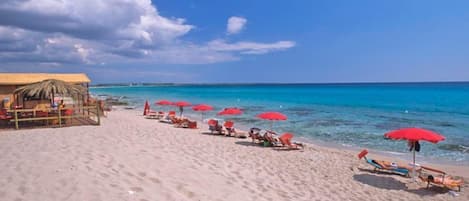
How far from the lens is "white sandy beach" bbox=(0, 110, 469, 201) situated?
528cm

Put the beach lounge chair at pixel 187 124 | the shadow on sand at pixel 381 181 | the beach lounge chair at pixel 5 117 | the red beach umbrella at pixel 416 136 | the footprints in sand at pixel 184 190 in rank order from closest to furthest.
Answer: the footprints in sand at pixel 184 190 < the red beach umbrella at pixel 416 136 < the shadow on sand at pixel 381 181 < the beach lounge chair at pixel 5 117 < the beach lounge chair at pixel 187 124

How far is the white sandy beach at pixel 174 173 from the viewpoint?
5277 mm

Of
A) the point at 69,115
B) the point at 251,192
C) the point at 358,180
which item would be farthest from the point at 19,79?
the point at 358,180

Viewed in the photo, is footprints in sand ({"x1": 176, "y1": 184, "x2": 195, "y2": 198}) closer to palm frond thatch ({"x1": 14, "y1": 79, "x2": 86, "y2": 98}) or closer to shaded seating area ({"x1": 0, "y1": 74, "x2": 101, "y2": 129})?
shaded seating area ({"x1": 0, "y1": 74, "x2": 101, "y2": 129})

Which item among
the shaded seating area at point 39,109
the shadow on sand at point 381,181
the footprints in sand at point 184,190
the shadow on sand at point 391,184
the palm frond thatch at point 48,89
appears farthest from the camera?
the palm frond thatch at point 48,89

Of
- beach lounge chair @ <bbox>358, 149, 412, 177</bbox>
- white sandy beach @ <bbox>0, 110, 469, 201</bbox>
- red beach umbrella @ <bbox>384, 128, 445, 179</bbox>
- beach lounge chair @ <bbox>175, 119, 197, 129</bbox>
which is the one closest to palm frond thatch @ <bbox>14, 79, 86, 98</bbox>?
white sandy beach @ <bbox>0, 110, 469, 201</bbox>

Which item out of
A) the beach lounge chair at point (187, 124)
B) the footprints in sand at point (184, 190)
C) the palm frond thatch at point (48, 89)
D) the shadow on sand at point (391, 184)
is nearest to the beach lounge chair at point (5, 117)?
the palm frond thatch at point (48, 89)

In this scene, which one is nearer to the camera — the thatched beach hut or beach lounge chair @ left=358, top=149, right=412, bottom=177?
beach lounge chair @ left=358, top=149, right=412, bottom=177

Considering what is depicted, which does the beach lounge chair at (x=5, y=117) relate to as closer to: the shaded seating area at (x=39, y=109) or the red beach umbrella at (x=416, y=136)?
the shaded seating area at (x=39, y=109)

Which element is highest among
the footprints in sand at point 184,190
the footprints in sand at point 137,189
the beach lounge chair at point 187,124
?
the footprints in sand at point 137,189

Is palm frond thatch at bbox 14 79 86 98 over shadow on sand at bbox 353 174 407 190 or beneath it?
over

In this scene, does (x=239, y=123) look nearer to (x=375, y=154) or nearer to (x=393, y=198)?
(x=375, y=154)

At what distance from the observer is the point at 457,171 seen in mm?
9555

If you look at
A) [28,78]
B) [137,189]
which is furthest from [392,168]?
[28,78]
